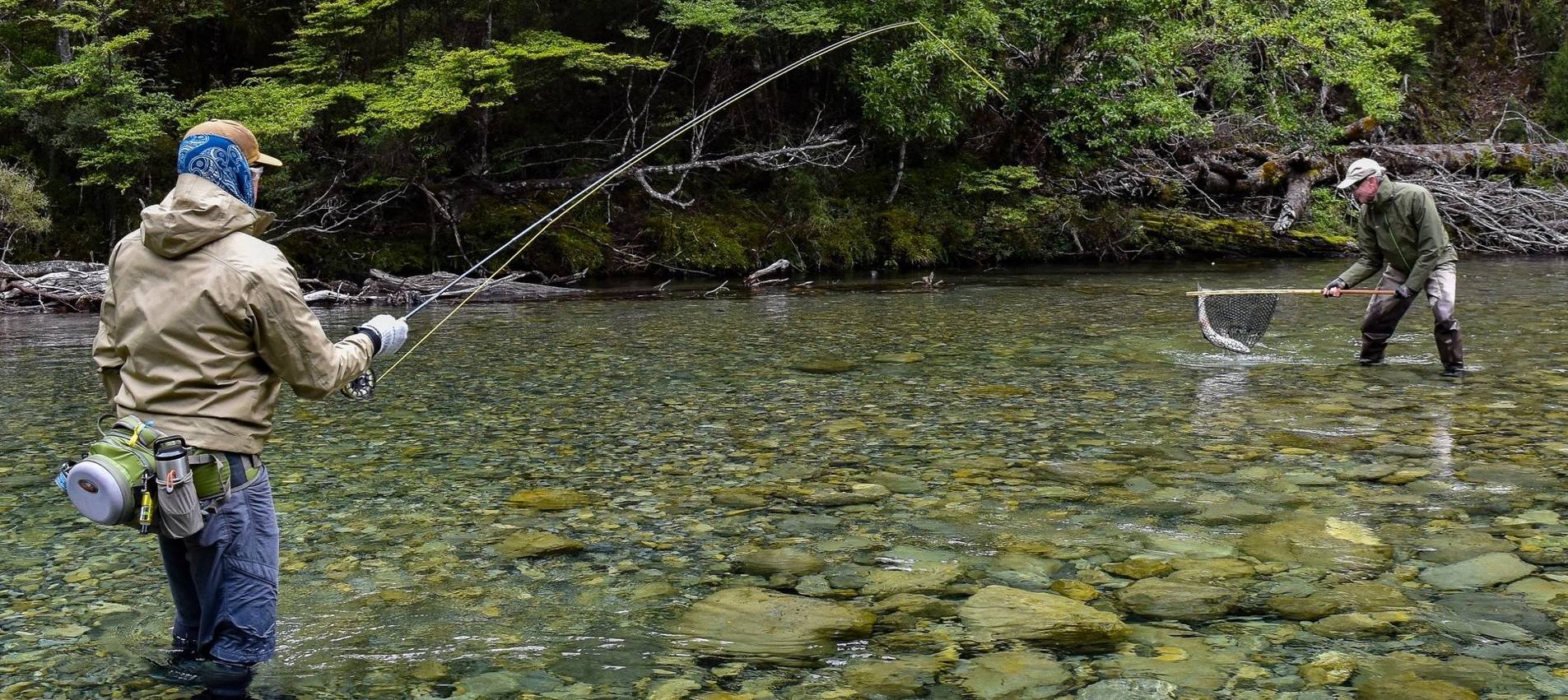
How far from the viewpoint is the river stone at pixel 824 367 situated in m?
10.1

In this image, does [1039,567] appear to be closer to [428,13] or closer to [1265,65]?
[428,13]

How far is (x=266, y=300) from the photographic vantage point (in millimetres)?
3256

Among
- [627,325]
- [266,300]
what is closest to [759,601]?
[266,300]

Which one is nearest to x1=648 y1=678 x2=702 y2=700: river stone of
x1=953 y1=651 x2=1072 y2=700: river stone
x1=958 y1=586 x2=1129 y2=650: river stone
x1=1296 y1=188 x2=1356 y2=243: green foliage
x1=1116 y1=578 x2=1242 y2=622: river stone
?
x1=953 y1=651 x2=1072 y2=700: river stone

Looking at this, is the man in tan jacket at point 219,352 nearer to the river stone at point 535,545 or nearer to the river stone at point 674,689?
the river stone at point 674,689

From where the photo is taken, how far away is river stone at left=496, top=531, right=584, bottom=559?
5133 mm

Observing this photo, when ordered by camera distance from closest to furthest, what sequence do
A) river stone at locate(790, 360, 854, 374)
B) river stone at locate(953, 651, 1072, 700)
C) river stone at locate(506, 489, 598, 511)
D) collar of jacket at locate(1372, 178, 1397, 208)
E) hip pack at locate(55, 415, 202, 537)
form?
1. hip pack at locate(55, 415, 202, 537)
2. river stone at locate(953, 651, 1072, 700)
3. river stone at locate(506, 489, 598, 511)
4. collar of jacket at locate(1372, 178, 1397, 208)
5. river stone at locate(790, 360, 854, 374)

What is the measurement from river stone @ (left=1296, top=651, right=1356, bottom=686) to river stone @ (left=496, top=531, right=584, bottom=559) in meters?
2.85

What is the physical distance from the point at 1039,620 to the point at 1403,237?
6.60 metres

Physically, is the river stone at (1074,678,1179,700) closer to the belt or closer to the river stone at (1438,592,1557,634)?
the river stone at (1438,592,1557,634)

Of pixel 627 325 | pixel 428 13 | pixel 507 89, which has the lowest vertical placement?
pixel 627 325

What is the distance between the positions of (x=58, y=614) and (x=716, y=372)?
6086mm

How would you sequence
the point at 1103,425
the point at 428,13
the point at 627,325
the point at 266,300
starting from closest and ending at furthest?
the point at 266,300 < the point at 1103,425 < the point at 627,325 < the point at 428,13

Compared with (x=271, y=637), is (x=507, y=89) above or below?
above
